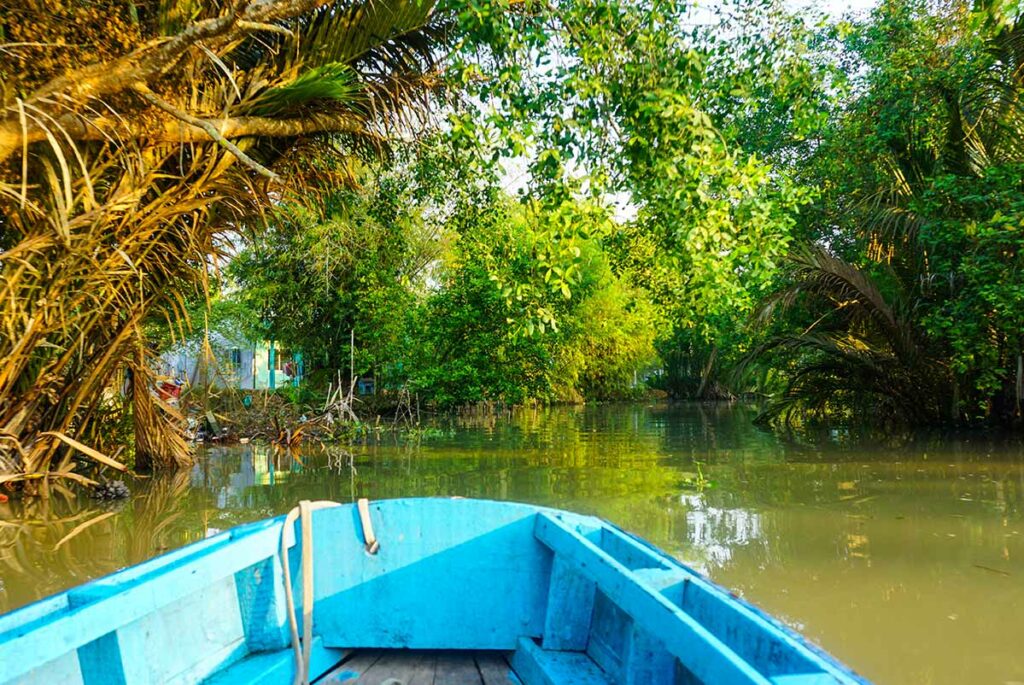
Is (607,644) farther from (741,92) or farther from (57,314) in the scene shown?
(57,314)

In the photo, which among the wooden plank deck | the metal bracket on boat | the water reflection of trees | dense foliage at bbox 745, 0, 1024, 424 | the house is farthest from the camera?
the house

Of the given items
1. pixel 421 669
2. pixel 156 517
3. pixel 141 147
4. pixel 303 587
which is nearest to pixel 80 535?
pixel 156 517

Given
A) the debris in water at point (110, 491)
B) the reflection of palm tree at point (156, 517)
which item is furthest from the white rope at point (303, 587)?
the debris in water at point (110, 491)

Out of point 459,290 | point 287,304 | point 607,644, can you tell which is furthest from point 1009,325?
point 287,304

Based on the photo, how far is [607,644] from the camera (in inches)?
117

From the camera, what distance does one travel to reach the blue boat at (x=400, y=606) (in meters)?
2.43

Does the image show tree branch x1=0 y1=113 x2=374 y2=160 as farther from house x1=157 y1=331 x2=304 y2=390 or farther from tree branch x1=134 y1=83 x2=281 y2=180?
house x1=157 y1=331 x2=304 y2=390

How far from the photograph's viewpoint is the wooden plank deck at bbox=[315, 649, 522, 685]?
9.91ft

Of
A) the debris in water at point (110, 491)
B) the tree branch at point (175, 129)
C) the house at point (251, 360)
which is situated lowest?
the debris in water at point (110, 491)

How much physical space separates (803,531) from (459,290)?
16.1 meters

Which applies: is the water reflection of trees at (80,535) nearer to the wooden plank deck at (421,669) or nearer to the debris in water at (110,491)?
the debris in water at (110,491)

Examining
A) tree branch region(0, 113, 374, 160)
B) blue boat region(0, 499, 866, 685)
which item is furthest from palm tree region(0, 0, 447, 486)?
blue boat region(0, 499, 866, 685)

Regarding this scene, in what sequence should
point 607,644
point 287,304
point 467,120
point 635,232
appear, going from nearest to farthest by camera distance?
point 607,644 → point 467,120 → point 635,232 → point 287,304

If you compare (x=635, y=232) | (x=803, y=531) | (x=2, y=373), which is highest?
(x=635, y=232)
